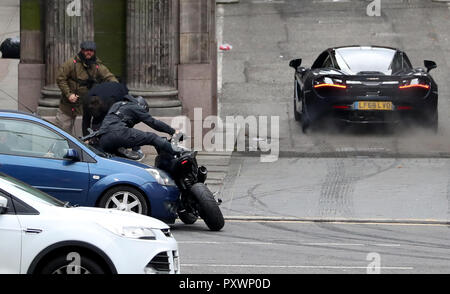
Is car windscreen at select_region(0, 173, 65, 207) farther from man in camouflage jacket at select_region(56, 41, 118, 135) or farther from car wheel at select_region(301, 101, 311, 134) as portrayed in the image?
car wheel at select_region(301, 101, 311, 134)

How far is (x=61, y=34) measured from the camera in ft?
63.6

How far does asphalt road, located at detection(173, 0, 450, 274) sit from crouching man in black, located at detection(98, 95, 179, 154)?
1.11 m

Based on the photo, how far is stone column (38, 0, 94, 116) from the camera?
760 inches

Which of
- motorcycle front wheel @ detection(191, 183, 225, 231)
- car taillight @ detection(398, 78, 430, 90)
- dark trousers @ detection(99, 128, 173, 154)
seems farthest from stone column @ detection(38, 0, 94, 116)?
motorcycle front wheel @ detection(191, 183, 225, 231)

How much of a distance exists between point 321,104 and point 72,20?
4.29 metres

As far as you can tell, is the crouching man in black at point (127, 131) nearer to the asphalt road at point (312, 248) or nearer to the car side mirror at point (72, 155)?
the car side mirror at point (72, 155)

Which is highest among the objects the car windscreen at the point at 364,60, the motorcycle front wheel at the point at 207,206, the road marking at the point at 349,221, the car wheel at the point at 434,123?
the car windscreen at the point at 364,60

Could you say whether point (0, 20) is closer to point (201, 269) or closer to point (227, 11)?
point (227, 11)

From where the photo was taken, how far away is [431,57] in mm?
26125

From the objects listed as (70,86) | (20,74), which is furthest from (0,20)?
(70,86)

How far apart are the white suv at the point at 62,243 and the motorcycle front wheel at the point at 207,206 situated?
4.42 metres

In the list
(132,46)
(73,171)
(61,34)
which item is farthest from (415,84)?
(73,171)

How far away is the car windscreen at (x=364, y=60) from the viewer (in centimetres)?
2017

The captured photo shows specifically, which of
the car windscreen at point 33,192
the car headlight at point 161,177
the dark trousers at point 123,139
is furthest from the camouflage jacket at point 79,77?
the car windscreen at point 33,192
